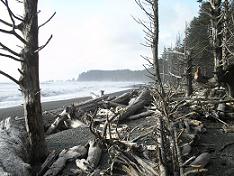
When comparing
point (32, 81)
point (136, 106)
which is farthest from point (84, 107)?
point (32, 81)

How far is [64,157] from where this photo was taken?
23.4ft

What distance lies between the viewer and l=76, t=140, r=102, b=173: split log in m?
6.60

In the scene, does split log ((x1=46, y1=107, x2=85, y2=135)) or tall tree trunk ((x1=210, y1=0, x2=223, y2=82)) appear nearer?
split log ((x1=46, y1=107, x2=85, y2=135))

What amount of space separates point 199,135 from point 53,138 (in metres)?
4.05

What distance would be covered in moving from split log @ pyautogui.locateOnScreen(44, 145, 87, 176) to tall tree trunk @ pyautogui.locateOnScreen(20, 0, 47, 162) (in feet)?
1.78

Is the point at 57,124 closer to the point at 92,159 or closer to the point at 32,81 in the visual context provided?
the point at 32,81

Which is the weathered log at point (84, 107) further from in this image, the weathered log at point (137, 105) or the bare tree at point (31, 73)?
the bare tree at point (31, 73)

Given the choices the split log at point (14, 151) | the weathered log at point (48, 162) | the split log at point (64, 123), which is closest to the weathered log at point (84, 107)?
the split log at point (64, 123)

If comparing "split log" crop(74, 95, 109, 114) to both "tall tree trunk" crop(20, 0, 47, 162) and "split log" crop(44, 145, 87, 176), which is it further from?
"tall tree trunk" crop(20, 0, 47, 162)

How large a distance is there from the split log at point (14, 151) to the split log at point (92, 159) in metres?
1.05

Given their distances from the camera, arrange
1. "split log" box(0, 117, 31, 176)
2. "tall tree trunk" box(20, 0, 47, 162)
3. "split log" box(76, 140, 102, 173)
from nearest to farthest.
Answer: "split log" box(0, 117, 31, 176), "split log" box(76, 140, 102, 173), "tall tree trunk" box(20, 0, 47, 162)

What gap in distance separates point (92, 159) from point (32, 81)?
209 centimetres

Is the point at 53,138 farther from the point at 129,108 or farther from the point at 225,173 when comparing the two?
the point at 225,173

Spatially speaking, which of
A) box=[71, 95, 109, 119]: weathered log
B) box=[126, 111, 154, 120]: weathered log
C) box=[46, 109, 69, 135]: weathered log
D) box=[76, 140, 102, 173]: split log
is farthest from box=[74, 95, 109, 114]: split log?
box=[76, 140, 102, 173]: split log
